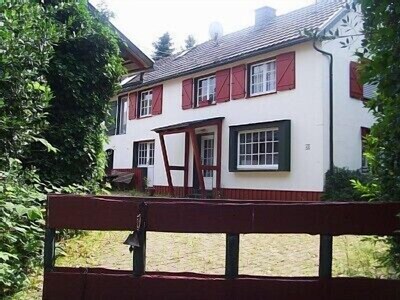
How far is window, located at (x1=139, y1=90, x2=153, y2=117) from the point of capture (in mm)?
20953

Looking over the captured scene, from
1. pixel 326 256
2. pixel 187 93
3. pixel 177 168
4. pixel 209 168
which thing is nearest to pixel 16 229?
pixel 326 256

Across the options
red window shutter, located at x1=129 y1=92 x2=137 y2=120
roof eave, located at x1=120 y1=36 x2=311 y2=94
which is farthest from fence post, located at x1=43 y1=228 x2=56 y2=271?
red window shutter, located at x1=129 y1=92 x2=137 y2=120

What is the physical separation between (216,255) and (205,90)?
12.8 meters

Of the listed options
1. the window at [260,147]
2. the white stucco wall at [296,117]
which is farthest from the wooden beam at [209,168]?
the window at [260,147]

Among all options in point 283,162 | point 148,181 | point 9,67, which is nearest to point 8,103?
point 9,67

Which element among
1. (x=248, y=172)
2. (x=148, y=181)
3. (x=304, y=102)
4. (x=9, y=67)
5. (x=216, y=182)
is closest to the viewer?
(x=9, y=67)

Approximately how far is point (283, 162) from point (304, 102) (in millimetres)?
2014

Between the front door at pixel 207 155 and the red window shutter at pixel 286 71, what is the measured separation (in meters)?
4.20

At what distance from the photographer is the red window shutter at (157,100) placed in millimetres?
20003

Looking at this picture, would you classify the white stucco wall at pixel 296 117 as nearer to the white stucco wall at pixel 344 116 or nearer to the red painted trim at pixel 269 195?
the red painted trim at pixel 269 195

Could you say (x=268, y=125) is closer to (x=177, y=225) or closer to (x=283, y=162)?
(x=283, y=162)

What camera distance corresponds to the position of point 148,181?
20.3m

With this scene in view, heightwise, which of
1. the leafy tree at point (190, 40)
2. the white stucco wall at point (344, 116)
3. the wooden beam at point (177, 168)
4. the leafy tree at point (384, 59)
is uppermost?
the leafy tree at point (190, 40)

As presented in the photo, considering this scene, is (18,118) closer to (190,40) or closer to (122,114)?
(122,114)
